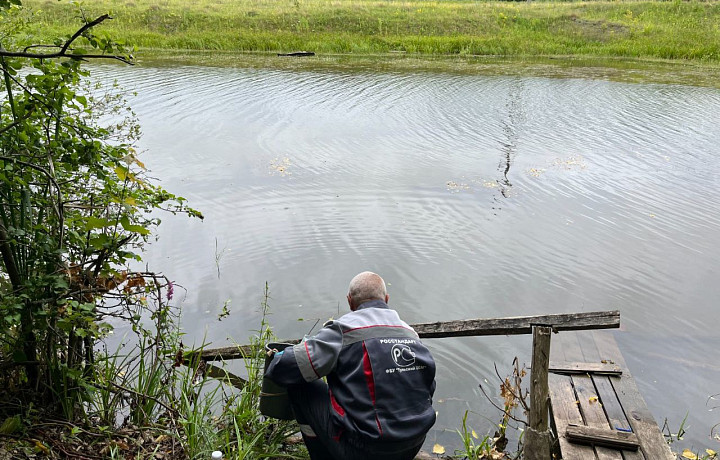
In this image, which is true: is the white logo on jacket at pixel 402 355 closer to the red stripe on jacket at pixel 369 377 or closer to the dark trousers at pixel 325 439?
the red stripe on jacket at pixel 369 377

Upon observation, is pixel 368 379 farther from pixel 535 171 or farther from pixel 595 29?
pixel 595 29

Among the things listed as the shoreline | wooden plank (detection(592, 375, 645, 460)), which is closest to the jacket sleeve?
wooden plank (detection(592, 375, 645, 460))

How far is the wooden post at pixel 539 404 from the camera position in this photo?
3682mm

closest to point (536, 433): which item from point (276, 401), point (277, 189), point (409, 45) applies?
point (276, 401)

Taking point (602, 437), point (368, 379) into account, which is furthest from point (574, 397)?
point (368, 379)

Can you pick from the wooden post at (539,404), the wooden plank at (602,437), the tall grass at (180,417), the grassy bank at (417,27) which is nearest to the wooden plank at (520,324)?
the wooden post at (539,404)

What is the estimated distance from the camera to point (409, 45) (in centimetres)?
2803

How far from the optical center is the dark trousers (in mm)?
3047

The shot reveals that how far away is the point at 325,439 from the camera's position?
128 inches

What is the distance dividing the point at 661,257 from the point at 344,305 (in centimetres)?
422

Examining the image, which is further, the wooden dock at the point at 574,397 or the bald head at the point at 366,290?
the wooden dock at the point at 574,397

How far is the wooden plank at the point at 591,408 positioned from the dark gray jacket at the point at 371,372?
151cm

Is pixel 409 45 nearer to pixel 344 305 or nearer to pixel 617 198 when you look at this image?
pixel 617 198

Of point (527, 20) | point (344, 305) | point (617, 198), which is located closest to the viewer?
point (344, 305)
